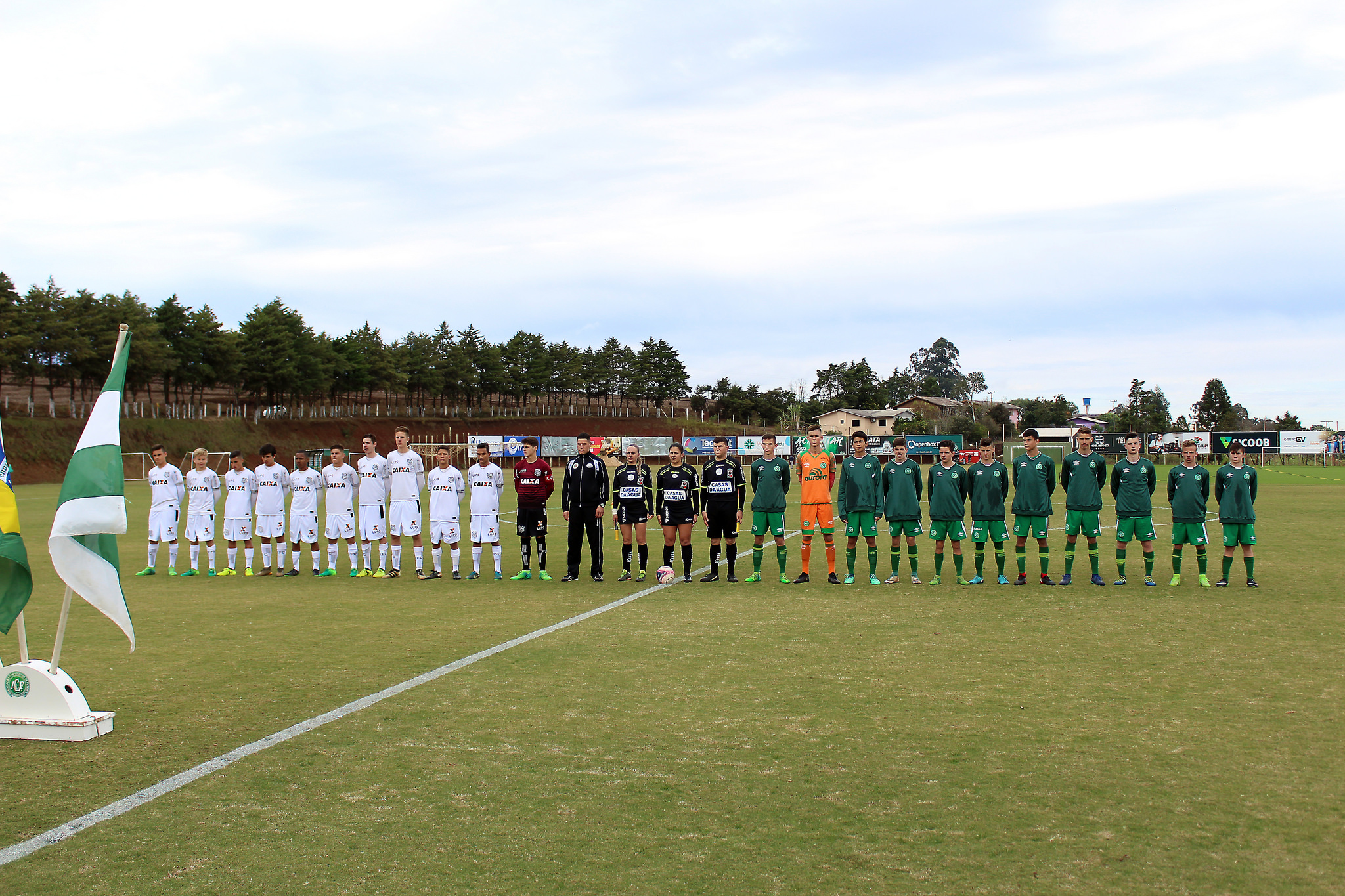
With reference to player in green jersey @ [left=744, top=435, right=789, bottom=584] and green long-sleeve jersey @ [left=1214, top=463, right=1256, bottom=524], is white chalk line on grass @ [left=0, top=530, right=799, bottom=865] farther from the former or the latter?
green long-sleeve jersey @ [left=1214, top=463, right=1256, bottom=524]

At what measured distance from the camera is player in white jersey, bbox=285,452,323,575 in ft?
45.9

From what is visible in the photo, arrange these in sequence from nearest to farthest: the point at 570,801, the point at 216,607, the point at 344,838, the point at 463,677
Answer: the point at 344,838 < the point at 570,801 < the point at 463,677 < the point at 216,607

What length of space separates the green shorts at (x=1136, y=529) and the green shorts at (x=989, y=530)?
1.46 metres

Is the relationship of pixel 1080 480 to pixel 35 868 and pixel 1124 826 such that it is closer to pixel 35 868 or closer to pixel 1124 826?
pixel 1124 826

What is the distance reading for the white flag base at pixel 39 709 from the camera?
577cm

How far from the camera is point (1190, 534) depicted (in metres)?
12.1

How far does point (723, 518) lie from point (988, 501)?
3666 millimetres

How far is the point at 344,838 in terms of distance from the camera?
14.0 feet

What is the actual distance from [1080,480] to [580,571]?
7.35 m

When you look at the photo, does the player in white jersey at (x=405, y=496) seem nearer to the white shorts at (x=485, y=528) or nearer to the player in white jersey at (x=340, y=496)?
the player in white jersey at (x=340, y=496)

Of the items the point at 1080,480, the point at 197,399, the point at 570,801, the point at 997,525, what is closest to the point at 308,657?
the point at 570,801

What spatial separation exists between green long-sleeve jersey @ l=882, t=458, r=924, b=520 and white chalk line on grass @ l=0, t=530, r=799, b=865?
575cm

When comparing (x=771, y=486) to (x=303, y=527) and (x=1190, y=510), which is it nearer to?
(x=1190, y=510)

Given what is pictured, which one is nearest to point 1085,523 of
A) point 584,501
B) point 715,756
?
point 584,501
